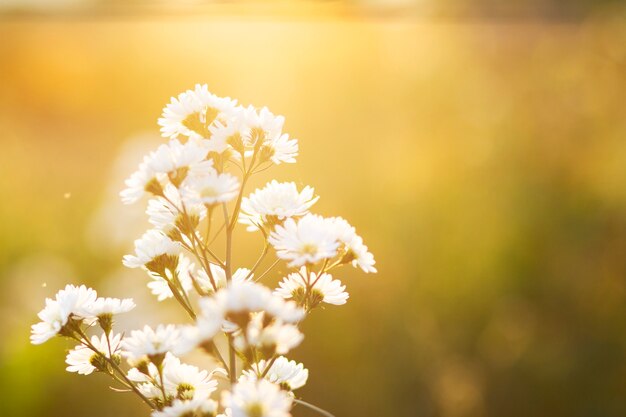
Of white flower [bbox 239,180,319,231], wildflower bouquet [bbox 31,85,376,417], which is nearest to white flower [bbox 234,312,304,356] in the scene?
wildflower bouquet [bbox 31,85,376,417]

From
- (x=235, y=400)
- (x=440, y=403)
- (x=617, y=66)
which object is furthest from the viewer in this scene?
(x=617, y=66)

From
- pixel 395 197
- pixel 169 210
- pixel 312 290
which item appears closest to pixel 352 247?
pixel 312 290

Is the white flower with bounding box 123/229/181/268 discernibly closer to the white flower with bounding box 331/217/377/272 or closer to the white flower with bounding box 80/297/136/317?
the white flower with bounding box 80/297/136/317

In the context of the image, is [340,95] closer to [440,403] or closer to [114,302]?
[440,403]

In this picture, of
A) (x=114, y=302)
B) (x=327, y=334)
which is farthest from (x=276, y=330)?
(x=327, y=334)

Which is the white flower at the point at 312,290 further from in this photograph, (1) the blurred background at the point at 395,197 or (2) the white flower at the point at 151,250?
(1) the blurred background at the point at 395,197
